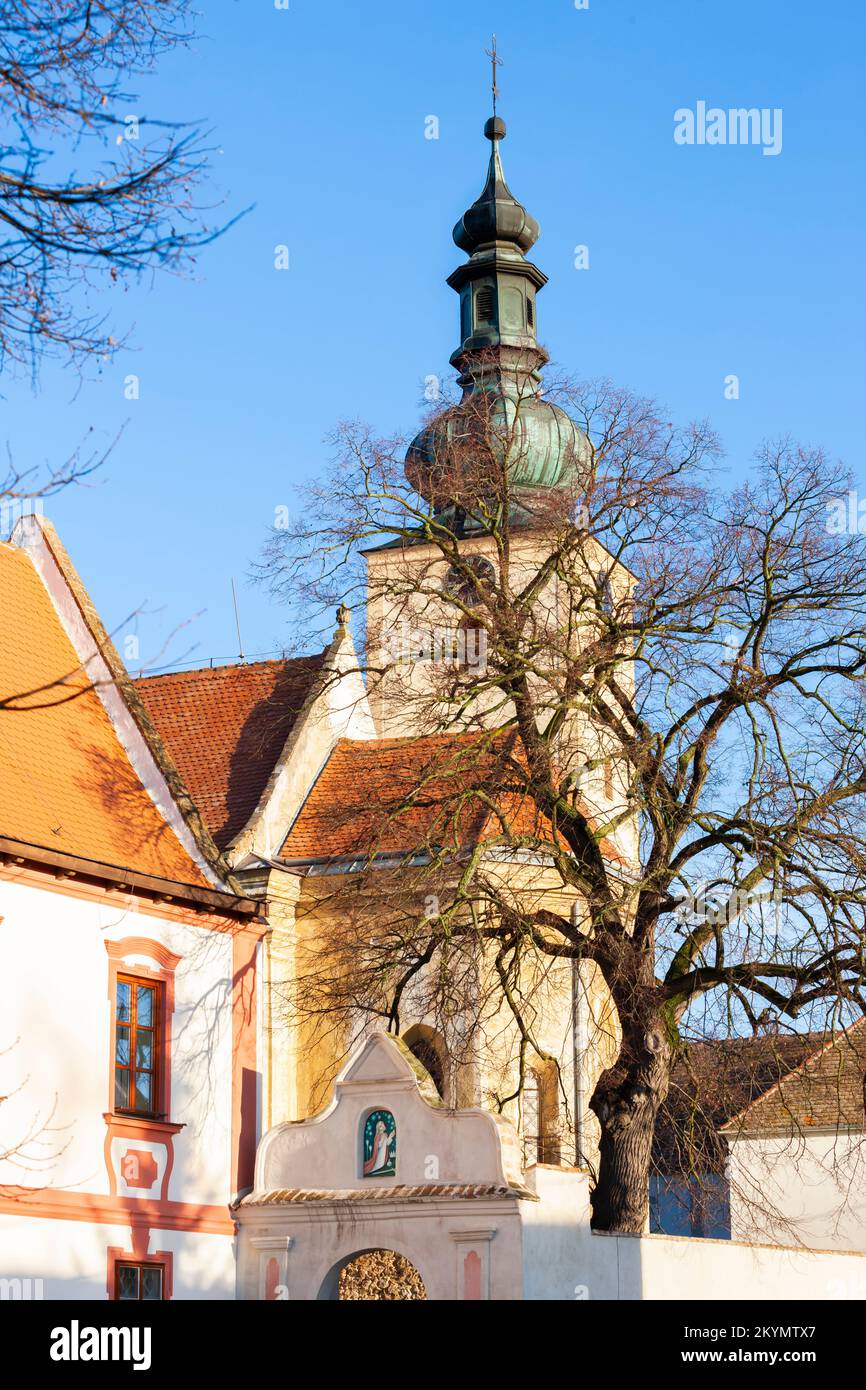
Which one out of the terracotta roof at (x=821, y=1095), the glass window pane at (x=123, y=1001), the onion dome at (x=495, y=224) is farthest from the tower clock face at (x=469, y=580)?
the onion dome at (x=495, y=224)

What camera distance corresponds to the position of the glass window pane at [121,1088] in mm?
20844

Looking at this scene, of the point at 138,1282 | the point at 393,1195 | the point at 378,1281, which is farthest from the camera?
the point at 378,1281

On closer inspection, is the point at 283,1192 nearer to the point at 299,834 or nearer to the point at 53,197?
the point at 299,834

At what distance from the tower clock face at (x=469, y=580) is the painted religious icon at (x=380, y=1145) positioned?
232 inches

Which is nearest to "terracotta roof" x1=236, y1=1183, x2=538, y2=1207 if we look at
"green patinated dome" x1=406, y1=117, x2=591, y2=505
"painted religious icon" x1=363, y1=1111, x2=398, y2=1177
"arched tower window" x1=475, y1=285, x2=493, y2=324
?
"painted religious icon" x1=363, y1=1111, x2=398, y2=1177

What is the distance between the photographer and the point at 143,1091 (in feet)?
70.0

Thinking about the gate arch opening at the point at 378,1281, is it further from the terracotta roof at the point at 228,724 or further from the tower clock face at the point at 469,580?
the tower clock face at the point at 469,580

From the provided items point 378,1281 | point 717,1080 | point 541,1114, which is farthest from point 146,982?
point 541,1114

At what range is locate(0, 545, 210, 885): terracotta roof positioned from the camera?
69.2 feet

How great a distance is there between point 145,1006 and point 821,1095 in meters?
16.2

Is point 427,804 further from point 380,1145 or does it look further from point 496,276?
point 496,276

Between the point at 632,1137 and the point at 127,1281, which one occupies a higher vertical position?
the point at 632,1137

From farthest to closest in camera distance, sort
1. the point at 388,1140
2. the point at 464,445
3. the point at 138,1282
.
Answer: the point at 464,445
the point at 138,1282
the point at 388,1140
